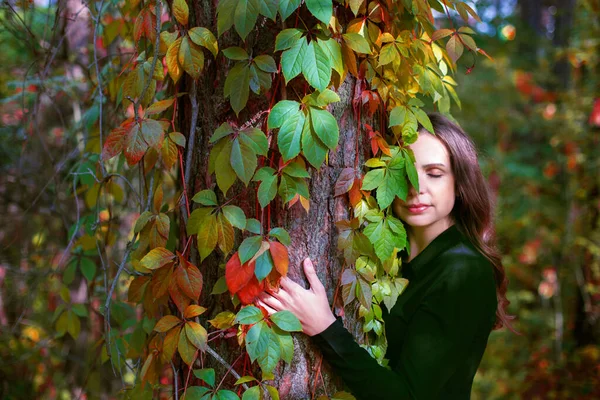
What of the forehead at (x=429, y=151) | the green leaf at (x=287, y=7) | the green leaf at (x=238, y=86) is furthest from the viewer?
the forehead at (x=429, y=151)

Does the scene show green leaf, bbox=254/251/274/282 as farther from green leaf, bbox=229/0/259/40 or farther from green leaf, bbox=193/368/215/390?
green leaf, bbox=229/0/259/40

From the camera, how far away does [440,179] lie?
1726 millimetres

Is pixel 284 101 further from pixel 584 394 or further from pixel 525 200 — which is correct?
pixel 525 200

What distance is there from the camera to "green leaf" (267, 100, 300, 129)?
1.29m

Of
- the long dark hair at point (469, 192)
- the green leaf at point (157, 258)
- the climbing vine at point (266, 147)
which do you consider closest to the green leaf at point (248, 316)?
the climbing vine at point (266, 147)

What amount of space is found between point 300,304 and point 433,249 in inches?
22.8

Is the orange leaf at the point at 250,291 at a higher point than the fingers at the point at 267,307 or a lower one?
higher

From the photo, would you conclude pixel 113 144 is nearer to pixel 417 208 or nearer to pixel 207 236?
pixel 207 236

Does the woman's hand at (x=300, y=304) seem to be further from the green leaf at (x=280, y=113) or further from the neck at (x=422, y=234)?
the neck at (x=422, y=234)

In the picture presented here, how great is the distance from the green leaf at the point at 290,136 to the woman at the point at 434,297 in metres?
0.33

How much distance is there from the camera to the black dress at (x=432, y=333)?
1448 millimetres

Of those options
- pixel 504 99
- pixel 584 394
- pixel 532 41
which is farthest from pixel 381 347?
A: pixel 532 41

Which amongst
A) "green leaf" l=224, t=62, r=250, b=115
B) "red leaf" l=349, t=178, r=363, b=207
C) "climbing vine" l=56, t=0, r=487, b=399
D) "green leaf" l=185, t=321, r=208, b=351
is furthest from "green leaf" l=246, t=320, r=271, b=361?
"green leaf" l=224, t=62, r=250, b=115

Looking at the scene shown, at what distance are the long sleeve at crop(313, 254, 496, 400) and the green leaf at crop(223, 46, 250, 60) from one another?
72 cm
